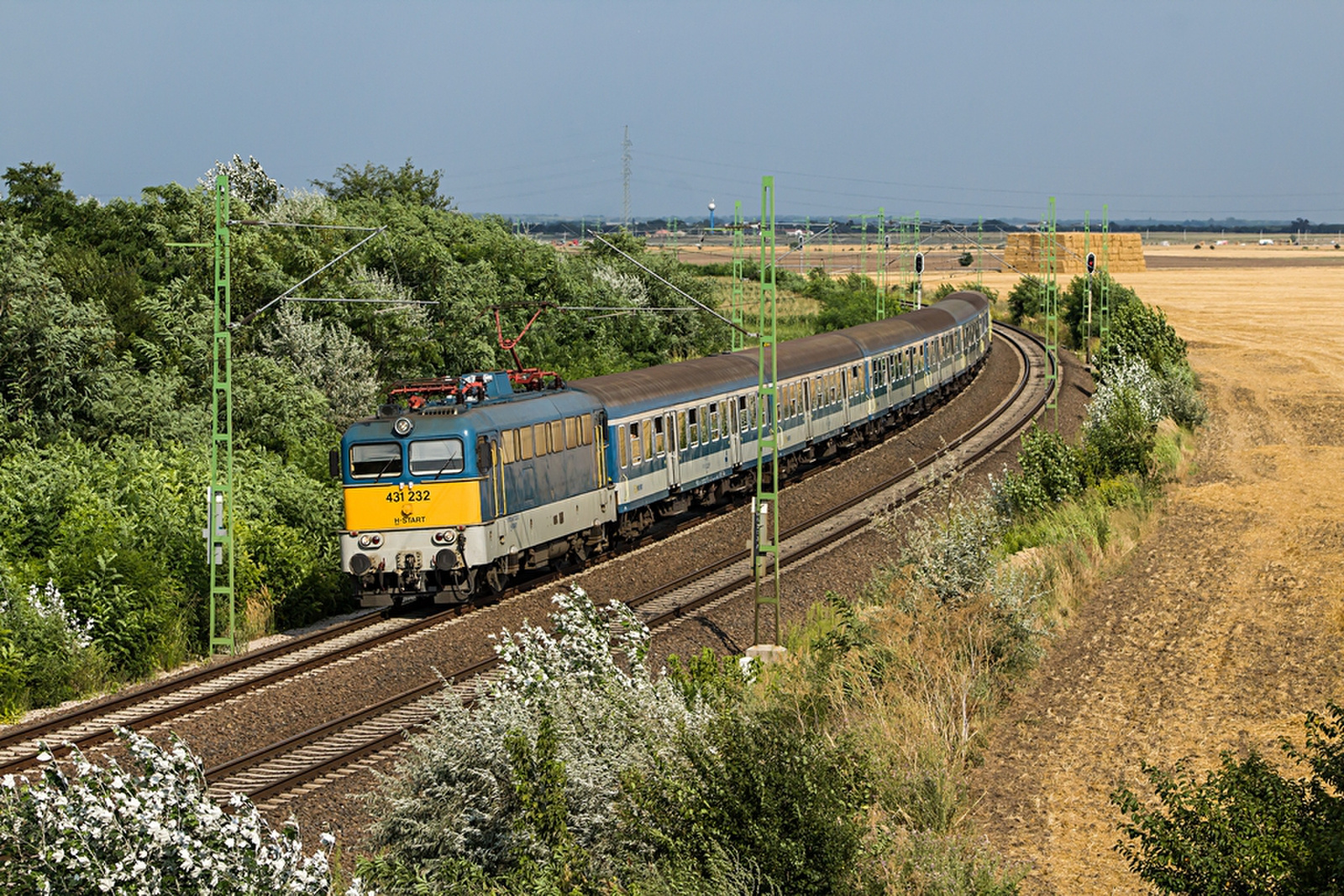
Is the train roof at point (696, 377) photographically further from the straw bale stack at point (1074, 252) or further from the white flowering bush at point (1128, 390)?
the straw bale stack at point (1074, 252)

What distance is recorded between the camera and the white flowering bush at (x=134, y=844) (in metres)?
8.40

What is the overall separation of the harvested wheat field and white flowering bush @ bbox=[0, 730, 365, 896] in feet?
16.5

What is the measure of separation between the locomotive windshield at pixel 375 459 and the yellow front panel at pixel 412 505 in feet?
0.58

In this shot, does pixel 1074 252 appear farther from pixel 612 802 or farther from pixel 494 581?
pixel 612 802

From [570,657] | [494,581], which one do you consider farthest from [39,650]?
[570,657]

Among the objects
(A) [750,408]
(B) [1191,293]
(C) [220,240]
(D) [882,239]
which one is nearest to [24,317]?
(C) [220,240]

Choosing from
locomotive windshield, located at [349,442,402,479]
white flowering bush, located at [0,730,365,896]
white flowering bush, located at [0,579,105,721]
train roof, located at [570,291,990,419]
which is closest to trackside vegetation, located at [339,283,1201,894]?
white flowering bush, located at [0,730,365,896]

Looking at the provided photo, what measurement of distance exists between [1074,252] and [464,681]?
3910 inches

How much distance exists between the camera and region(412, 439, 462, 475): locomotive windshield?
19.7 metres

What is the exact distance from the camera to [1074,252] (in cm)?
10894

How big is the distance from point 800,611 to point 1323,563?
714 cm

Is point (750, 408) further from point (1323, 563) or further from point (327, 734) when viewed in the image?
point (327, 734)

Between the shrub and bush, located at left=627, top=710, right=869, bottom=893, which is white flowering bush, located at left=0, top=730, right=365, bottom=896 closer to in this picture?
bush, located at left=627, top=710, right=869, bottom=893

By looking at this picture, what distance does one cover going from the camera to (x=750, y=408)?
3006 cm
